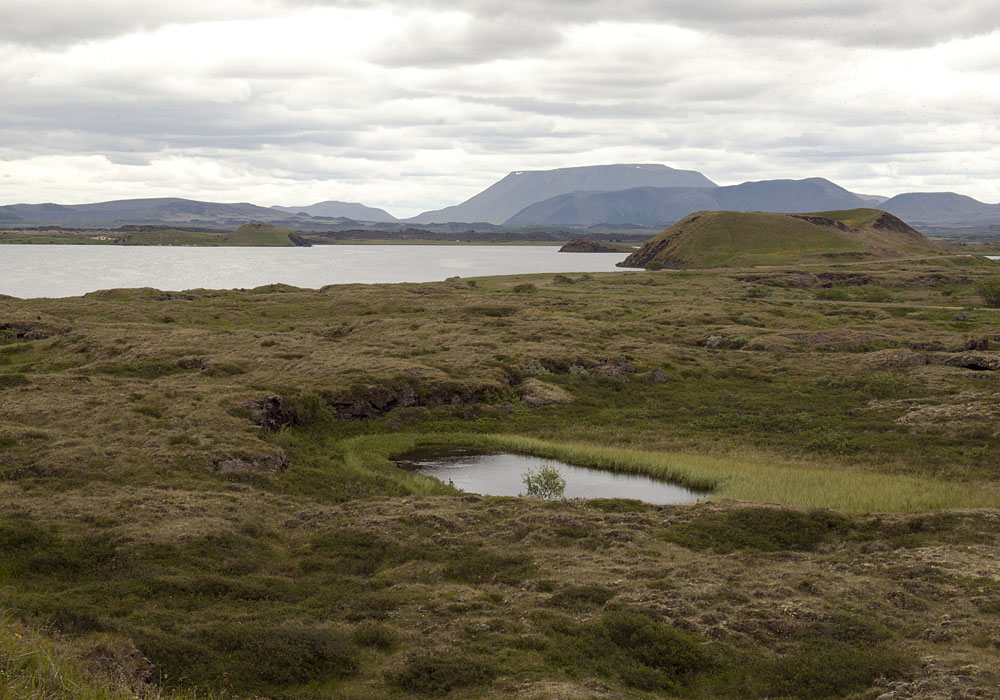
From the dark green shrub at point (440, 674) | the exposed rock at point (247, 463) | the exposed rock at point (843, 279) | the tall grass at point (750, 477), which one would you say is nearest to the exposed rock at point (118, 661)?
the dark green shrub at point (440, 674)

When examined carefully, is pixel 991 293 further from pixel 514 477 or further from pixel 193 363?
pixel 193 363

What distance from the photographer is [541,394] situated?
2343 inches

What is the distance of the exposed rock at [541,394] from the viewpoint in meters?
58.4

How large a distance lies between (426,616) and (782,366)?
2194 inches

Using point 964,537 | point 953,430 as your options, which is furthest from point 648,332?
point 964,537

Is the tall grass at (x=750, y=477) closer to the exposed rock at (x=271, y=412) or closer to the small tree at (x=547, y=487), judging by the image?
the exposed rock at (x=271, y=412)

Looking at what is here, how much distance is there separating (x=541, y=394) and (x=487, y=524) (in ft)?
95.4

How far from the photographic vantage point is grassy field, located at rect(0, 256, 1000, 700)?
19422 mm

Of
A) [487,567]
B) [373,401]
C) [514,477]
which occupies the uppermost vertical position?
[373,401]

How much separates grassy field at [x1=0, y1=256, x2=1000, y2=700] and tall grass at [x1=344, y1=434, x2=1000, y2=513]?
0.88ft

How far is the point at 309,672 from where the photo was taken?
19281 mm

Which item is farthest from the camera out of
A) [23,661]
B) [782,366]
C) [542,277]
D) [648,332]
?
[542,277]

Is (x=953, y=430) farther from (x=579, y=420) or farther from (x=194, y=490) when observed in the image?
(x=194, y=490)

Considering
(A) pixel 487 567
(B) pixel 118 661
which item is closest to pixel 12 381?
(B) pixel 118 661
